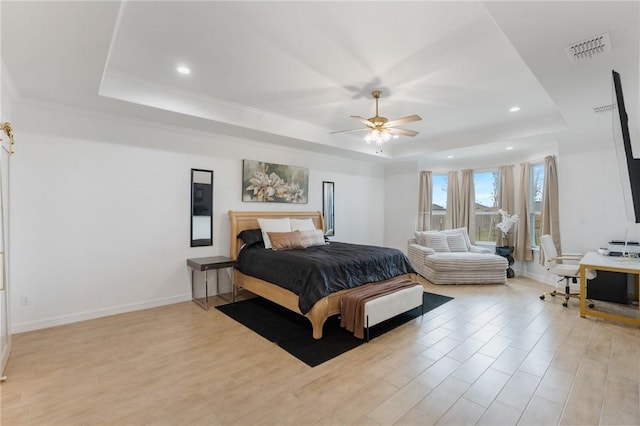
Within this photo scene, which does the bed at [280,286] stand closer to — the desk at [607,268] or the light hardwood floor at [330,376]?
the light hardwood floor at [330,376]

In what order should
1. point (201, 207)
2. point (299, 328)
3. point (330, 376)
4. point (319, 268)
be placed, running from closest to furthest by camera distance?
1. point (330, 376)
2. point (319, 268)
3. point (299, 328)
4. point (201, 207)

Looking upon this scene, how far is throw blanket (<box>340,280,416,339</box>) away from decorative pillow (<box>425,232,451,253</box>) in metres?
2.75

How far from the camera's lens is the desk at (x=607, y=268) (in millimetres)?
3346

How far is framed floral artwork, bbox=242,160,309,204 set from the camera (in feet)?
16.5

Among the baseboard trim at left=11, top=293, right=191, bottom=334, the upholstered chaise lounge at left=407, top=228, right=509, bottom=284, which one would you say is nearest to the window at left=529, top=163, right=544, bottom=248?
the upholstered chaise lounge at left=407, top=228, right=509, bottom=284

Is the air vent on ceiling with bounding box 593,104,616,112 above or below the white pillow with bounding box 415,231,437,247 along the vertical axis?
above

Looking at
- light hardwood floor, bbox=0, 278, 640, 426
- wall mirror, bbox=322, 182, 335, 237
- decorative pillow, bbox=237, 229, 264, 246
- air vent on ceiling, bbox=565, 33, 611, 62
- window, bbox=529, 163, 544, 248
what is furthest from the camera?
wall mirror, bbox=322, 182, 335, 237

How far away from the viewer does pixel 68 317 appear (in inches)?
137

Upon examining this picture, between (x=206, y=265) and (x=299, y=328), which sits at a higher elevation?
(x=206, y=265)

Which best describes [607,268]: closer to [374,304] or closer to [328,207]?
[374,304]

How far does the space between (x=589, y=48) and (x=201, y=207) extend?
4.62 meters

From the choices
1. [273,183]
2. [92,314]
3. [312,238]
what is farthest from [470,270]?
[92,314]

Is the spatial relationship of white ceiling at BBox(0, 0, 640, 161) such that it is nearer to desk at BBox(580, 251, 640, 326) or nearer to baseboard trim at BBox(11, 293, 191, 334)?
desk at BBox(580, 251, 640, 326)

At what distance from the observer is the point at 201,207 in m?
4.51
